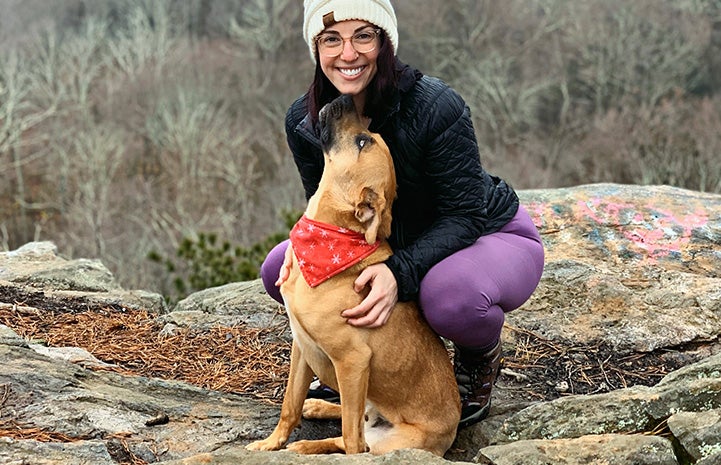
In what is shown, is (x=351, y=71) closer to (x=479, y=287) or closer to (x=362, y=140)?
(x=362, y=140)

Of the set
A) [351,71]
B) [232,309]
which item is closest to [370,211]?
[351,71]

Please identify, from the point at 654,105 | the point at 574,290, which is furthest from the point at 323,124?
the point at 654,105

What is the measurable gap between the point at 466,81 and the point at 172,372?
34982 millimetres

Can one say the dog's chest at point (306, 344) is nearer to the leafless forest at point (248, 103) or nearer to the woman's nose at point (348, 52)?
the woman's nose at point (348, 52)

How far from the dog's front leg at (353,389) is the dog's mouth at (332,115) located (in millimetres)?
893

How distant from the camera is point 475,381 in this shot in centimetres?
409

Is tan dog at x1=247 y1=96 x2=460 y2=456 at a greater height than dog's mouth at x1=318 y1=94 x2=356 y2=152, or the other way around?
dog's mouth at x1=318 y1=94 x2=356 y2=152

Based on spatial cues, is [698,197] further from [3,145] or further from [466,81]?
[466,81]

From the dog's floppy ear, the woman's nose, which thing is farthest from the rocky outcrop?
the woman's nose

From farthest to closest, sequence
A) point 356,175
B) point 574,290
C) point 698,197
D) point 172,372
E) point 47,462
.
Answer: point 698,197 < point 574,290 < point 172,372 < point 356,175 < point 47,462

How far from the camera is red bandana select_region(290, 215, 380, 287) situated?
11.6 feet

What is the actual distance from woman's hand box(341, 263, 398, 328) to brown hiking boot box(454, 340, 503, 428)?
0.63m

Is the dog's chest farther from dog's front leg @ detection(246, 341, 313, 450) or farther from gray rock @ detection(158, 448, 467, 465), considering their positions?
gray rock @ detection(158, 448, 467, 465)

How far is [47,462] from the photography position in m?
3.01
